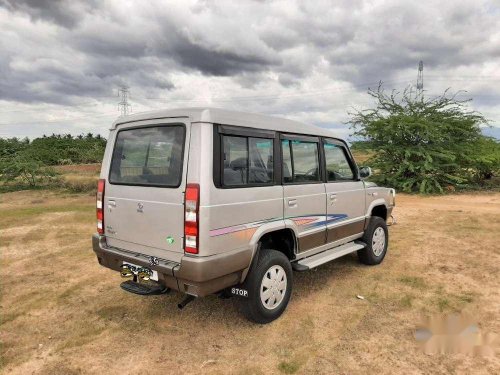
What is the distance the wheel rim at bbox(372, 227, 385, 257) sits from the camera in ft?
19.1

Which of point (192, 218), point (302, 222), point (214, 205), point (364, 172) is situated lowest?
point (302, 222)

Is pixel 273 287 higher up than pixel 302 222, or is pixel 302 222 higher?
pixel 302 222

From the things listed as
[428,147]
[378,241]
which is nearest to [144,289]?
[378,241]

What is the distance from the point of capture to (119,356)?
3402mm

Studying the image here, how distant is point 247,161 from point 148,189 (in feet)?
3.29

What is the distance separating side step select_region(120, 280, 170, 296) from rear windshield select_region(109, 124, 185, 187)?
103 centimetres

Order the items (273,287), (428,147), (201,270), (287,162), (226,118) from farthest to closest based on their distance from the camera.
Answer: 1. (428,147)
2. (287,162)
3. (273,287)
4. (226,118)
5. (201,270)

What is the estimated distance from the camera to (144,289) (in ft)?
12.3

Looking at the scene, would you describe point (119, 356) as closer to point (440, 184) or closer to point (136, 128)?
point (136, 128)

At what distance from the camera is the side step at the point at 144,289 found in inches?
146

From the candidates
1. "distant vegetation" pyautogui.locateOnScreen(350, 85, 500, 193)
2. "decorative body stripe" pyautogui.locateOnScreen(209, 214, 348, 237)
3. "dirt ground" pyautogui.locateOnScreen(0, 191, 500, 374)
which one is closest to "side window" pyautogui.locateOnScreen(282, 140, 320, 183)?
"decorative body stripe" pyautogui.locateOnScreen(209, 214, 348, 237)

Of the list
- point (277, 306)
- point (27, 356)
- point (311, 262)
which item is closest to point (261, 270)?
point (277, 306)

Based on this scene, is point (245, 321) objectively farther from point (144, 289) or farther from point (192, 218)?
point (192, 218)

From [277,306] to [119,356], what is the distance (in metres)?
1.62
